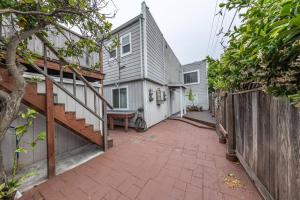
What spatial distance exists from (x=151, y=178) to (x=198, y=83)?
45.9 ft

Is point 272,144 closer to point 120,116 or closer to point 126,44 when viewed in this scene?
point 120,116

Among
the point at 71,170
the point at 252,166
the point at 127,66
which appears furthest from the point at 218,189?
the point at 127,66

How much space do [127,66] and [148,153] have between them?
5.09 metres

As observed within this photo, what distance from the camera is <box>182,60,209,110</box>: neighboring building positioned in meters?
14.9

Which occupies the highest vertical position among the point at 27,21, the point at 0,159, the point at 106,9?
the point at 106,9

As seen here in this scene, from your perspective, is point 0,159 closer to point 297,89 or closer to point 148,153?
point 148,153

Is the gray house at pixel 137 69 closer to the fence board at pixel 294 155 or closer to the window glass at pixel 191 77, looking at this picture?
the fence board at pixel 294 155

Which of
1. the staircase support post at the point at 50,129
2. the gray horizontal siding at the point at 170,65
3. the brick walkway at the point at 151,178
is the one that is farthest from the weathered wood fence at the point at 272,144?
the gray horizontal siding at the point at 170,65

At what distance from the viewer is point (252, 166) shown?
231 cm

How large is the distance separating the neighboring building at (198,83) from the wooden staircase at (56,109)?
1290cm

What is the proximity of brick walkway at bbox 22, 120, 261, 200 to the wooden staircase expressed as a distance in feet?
2.15

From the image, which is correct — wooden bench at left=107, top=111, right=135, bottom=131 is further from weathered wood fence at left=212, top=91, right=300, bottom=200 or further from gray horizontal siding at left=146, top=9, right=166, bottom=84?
weathered wood fence at left=212, top=91, right=300, bottom=200

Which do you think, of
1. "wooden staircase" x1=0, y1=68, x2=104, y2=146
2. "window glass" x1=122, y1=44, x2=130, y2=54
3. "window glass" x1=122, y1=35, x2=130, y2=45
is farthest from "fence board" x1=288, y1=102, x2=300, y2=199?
"window glass" x1=122, y1=35, x2=130, y2=45

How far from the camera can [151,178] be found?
2697 millimetres
